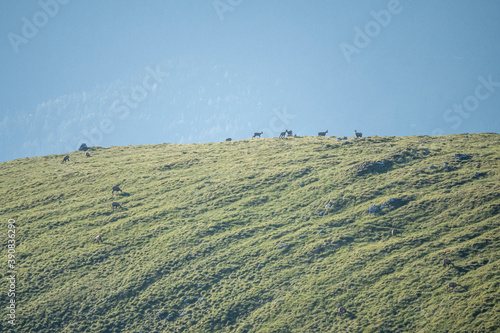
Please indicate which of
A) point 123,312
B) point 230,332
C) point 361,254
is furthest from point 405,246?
point 123,312

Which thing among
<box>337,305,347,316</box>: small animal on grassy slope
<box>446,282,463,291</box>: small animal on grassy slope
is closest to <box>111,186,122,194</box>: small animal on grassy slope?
<box>337,305,347,316</box>: small animal on grassy slope

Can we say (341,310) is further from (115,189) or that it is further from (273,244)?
(115,189)

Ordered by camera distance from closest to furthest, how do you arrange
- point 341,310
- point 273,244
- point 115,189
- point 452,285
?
point 452,285, point 341,310, point 273,244, point 115,189

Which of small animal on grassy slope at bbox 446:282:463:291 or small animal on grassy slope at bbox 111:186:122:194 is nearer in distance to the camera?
small animal on grassy slope at bbox 446:282:463:291

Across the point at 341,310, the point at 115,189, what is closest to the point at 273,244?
the point at 341,310

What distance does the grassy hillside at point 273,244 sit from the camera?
3556cm

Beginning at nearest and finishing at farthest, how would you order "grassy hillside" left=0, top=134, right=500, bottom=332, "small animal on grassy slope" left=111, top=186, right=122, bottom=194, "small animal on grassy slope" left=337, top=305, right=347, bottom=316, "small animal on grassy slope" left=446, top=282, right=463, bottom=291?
"small animal on grassy slope" left=446, top=282, right=463, bottom=291 → "small animal on grassy slope" left=337, top=305, right=347, bottom=316 → "grassy hillside" left=0, top=134, right=500, bottom=332 → "small animal on grassy slope" left=111, top=186, right=122, bottom=194

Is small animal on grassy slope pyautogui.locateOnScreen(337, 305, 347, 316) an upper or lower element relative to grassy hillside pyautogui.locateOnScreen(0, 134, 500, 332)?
lower

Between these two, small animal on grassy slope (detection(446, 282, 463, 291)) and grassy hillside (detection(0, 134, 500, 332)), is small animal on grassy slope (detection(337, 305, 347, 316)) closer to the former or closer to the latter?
grassy hillside (detection(0, 134, 500, 332))

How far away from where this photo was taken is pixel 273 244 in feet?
148

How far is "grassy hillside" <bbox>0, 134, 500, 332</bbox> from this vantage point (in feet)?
117

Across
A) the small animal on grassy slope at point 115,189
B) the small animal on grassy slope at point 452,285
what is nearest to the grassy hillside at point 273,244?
the small animal on grassy slope at point 452,285

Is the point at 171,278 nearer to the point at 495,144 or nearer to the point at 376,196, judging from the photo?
the point at 376,196

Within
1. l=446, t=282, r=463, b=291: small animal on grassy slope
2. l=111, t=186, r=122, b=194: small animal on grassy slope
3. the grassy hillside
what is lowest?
l=446, t=282, r=463, b=291: small animal on grassy slope
